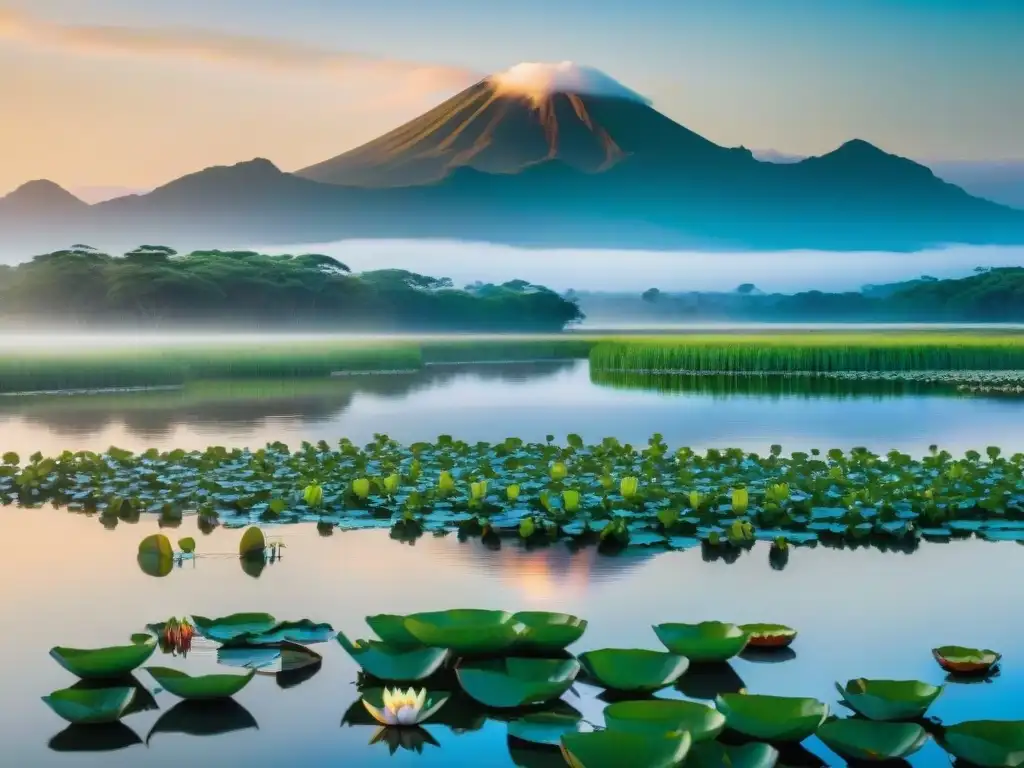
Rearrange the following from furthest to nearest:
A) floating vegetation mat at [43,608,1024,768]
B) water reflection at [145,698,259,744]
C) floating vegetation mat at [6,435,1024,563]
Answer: floating vegetation mat at [6,435,1024,563] < water reflection at [145,698,259,744] < floating vegetation mat at [43,608,1024,768]

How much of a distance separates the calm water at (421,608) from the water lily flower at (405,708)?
12cm

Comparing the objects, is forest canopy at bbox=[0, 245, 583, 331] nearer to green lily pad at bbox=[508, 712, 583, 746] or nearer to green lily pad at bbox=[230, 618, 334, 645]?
green lily pad at bbox=[230, 618, 334, 645]

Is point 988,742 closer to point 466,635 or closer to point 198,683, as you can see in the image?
point 466,635

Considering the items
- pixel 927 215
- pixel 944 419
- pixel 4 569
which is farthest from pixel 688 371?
pixel 927 215

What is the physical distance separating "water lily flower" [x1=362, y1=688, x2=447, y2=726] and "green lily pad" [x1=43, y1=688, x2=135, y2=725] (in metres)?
1.18

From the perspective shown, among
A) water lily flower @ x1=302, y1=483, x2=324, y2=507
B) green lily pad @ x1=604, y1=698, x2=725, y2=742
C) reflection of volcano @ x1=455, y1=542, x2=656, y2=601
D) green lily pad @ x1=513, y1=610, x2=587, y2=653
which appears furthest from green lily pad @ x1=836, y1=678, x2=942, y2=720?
water lily flower @ x1=302, y1=483, x2=324, y2=507

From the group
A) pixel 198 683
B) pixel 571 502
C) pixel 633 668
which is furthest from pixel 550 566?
pixel 198 683

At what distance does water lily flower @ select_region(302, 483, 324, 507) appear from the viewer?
11320 millimetres

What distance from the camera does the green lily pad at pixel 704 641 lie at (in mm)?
6316

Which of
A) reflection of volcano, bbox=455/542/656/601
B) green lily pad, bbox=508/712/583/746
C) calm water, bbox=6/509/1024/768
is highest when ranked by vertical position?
green lily pad, bbox=508/712/583/746

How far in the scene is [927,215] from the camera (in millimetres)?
164750

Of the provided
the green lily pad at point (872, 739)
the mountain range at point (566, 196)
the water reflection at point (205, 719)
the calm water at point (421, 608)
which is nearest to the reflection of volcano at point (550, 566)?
the calm water at point (421, 608)

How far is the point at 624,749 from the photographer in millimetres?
4734

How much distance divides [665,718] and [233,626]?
111 inches
